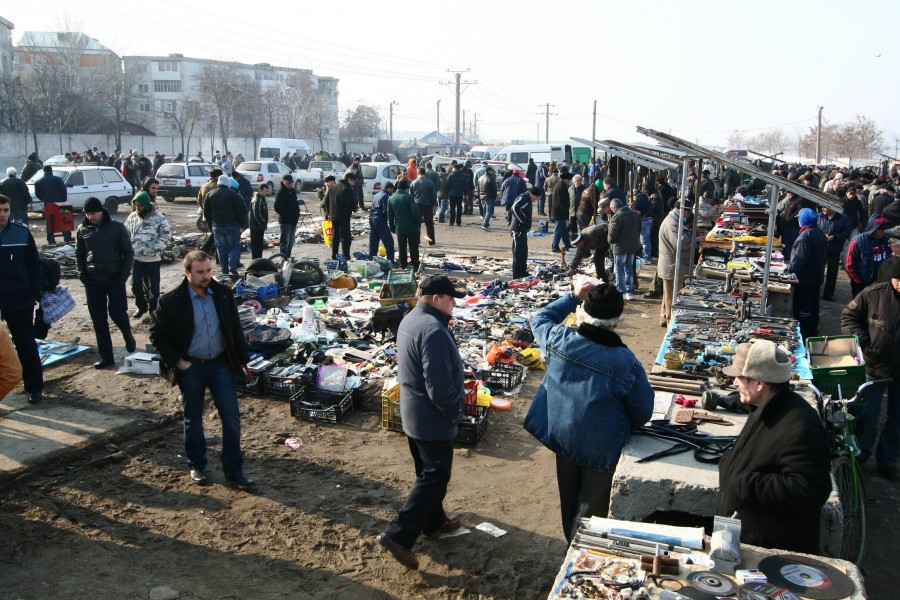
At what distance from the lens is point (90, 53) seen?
75.4 metres

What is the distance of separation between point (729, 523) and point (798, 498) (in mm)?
359

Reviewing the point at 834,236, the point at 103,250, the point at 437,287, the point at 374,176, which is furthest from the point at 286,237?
the point at 374,176

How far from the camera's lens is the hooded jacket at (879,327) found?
219 inches

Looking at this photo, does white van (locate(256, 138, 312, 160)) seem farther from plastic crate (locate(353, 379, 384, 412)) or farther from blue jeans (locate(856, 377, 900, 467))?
blue jeans (locate(856, 377, 900, 467))

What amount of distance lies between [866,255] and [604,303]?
7308 mm

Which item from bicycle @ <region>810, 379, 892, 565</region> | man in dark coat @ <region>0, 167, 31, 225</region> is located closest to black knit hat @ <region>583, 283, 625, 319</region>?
bicycle @ <region>810, 379, 892, 565</region>

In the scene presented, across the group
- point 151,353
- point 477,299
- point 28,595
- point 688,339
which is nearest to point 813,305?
point 688,339

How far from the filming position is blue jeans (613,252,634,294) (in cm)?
1177

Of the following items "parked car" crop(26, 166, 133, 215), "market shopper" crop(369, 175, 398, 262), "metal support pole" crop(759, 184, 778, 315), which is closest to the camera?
"metal support pole" crop(759, 184, 778, 315)

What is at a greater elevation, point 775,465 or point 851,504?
point 775,465

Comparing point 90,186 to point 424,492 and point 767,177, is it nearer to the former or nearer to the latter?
point 767,177

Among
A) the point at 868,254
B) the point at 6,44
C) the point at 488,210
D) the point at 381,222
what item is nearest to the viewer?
the point at 868,254

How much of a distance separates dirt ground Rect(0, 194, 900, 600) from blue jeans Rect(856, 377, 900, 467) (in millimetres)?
215

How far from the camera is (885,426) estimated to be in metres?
5.82
